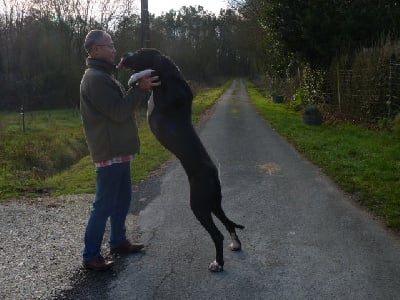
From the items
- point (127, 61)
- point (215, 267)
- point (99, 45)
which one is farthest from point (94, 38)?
point (215, 267)

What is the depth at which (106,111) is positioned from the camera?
4.04m

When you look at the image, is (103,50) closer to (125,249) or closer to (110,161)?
(110,161)

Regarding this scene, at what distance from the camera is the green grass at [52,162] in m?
8.04

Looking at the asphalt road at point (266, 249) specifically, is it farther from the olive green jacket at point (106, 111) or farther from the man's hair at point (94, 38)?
the man's hair at point (94, 38)

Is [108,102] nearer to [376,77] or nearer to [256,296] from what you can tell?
[256,296]

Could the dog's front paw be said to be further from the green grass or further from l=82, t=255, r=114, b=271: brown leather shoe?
the green grass

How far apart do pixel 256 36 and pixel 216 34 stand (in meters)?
54.2

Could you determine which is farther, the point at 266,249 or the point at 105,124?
the point at 266,249

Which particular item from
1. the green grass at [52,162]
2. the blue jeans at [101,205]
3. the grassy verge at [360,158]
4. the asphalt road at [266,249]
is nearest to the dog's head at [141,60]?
the blue jeans at [101,205]

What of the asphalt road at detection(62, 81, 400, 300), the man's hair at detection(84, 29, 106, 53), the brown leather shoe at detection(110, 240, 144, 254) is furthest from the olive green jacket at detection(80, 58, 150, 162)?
the asphalt road at detection(62, 81, 400, 300)

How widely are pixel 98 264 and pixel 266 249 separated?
178cm

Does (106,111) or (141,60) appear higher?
(141,60)

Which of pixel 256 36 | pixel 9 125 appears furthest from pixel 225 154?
pixel 256 36

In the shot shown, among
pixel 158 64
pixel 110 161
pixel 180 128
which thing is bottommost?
pixel 110 161
